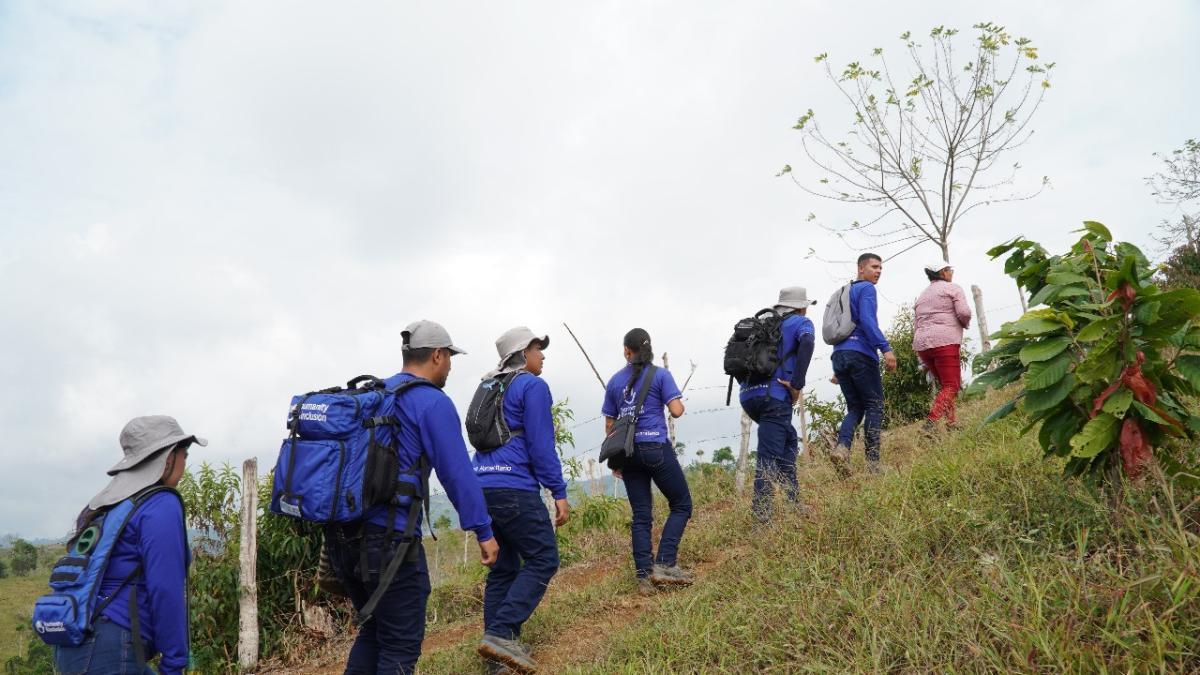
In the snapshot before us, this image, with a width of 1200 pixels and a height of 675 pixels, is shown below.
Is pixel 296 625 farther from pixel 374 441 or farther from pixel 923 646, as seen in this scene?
pixel 923 646

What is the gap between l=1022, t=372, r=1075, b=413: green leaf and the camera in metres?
3.52

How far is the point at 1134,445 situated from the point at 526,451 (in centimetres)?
309

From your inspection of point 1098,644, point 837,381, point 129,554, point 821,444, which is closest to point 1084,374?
point 1098,644

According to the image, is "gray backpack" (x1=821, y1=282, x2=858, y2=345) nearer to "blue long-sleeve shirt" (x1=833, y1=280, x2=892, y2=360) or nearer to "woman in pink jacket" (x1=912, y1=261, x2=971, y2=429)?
"blue long-sleeve shirt" (x1=833, y1=280, x2=892, y2=360)

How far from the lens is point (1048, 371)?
3543mm

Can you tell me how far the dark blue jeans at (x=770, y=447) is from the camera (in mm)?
5895

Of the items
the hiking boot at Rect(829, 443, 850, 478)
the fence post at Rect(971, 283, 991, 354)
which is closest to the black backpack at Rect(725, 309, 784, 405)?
the hiking boot at Rect(829, 443, 850, 478)

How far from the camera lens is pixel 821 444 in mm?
8773

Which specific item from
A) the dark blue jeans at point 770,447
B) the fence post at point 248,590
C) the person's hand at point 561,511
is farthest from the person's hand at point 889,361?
the fence post at point 248,590

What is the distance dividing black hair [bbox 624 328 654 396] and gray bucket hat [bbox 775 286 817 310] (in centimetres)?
123

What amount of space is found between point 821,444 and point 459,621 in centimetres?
434

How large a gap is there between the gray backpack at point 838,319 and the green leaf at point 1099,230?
10.1 feet

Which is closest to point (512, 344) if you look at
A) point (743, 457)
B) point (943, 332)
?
point (943, 332)

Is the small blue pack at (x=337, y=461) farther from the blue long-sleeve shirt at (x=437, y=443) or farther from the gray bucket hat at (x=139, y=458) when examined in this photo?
the gray bucket hat at (x=139, y=458)
